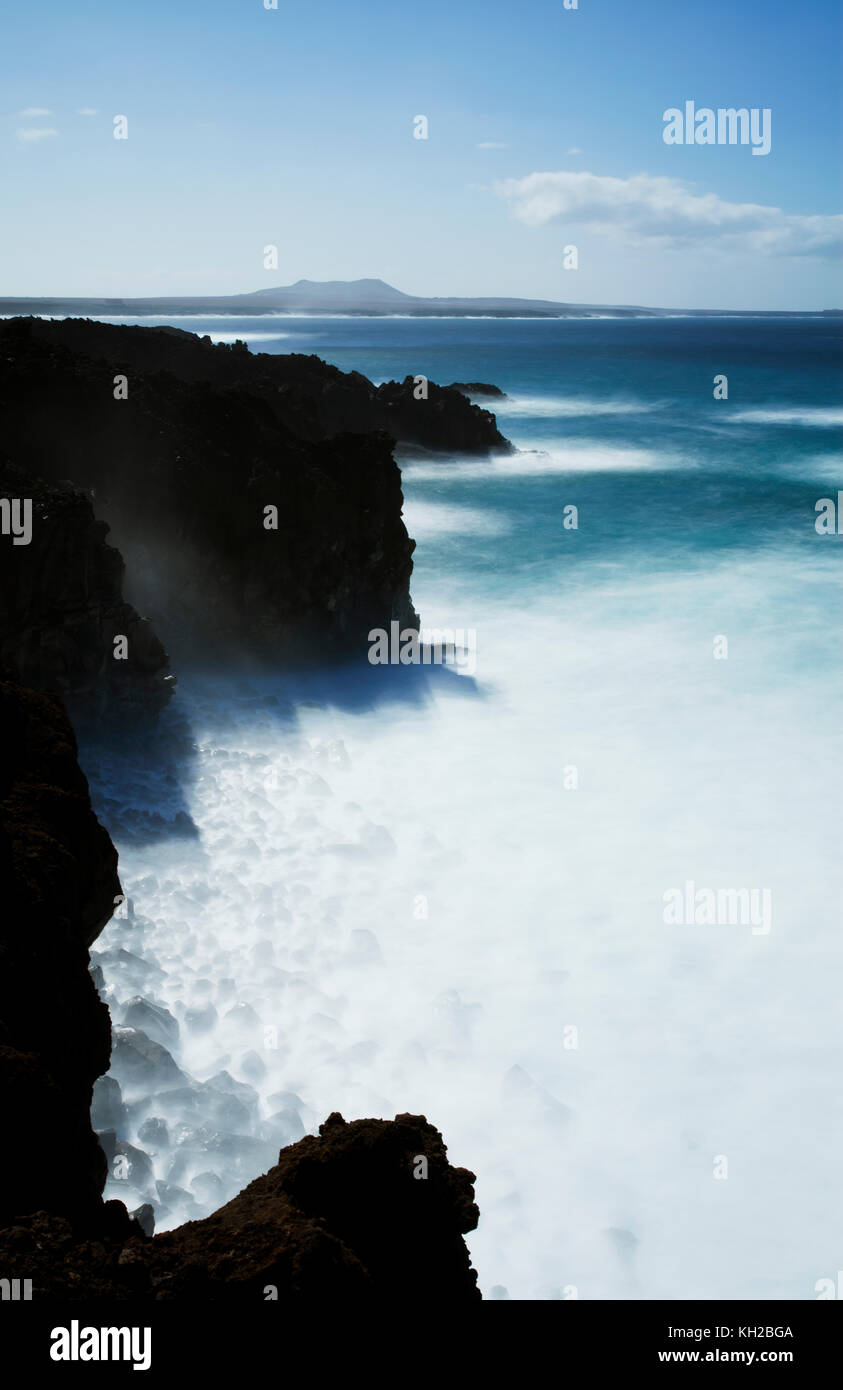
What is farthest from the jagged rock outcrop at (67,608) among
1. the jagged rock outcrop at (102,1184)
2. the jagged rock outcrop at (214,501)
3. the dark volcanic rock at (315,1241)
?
the dark volcanic rock at (315,1241)

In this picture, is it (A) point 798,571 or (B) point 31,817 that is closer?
(B) point 31,817

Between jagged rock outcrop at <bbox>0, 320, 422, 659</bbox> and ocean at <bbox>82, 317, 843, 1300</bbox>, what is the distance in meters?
1.08

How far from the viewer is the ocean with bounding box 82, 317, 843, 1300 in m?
7.28

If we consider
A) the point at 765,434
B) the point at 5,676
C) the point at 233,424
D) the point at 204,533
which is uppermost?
the point at 765,434

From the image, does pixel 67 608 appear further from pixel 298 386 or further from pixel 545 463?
pixel 545 463

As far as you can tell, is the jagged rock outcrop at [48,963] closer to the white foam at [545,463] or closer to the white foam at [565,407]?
the white foam at [545,463]

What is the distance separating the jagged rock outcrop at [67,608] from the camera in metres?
11.3

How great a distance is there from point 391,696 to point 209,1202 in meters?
9.48

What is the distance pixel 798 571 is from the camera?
25.6m

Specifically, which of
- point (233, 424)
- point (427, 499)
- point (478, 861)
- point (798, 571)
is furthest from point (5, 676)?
point (427, 499)

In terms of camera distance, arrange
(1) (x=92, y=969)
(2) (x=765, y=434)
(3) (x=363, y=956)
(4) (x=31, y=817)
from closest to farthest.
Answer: (4) (x=31, y=817) < (1) (x=92, y=969) < (3) (x=363, y=956) < (2) (x=765, y=434)

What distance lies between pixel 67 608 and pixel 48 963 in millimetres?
7150

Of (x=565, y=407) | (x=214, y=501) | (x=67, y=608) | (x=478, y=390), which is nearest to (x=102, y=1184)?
(x=67, y=608)
